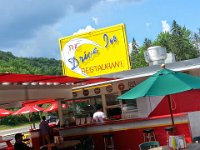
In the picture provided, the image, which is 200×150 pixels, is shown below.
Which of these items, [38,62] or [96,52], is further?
[38,62]

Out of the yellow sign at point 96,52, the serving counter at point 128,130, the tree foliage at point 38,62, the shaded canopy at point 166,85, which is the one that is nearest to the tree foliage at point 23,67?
the tree foliage at point 38,62

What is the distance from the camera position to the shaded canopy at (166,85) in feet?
20.2

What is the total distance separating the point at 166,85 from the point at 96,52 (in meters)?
13.1

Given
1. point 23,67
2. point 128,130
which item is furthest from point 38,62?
point 128,130

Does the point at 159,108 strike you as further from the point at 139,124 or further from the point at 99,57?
the point at 99,57

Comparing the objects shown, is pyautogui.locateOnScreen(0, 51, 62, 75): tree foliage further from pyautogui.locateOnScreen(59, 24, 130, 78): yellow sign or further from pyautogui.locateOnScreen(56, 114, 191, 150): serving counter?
pyautogui.locateOnScreen(56, 114, 191, 150): serving counter

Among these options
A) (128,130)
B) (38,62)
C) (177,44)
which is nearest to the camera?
(128,130)

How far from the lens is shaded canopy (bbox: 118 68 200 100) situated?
243 inches

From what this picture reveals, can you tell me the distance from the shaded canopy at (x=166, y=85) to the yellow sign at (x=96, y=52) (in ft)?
38.2

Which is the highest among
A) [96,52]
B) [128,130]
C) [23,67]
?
[23,67]

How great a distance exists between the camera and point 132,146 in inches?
464

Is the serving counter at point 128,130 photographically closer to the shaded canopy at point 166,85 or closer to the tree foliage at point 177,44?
the shaded canopy at point 166,85

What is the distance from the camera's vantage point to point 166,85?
6297 mm

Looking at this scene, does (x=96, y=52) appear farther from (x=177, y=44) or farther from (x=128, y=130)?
(x=177, y=44)
